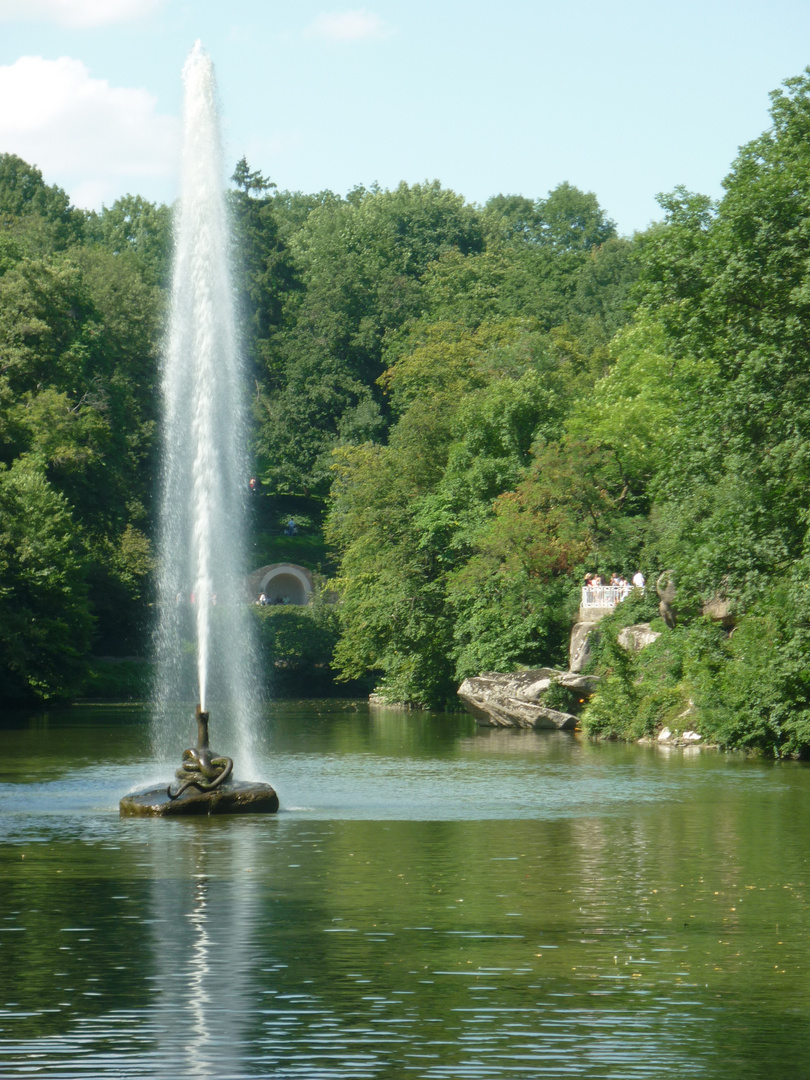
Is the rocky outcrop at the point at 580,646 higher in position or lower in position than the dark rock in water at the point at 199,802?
higher

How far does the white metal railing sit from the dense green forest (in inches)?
56.8

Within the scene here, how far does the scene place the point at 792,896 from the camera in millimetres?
16141

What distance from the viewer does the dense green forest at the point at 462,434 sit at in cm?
3331

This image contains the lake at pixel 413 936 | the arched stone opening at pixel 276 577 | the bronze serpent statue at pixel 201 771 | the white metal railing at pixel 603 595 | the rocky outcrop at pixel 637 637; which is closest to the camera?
the lake at pixel 413 936

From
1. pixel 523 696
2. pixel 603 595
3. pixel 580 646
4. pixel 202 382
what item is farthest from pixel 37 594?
pixel 202 382

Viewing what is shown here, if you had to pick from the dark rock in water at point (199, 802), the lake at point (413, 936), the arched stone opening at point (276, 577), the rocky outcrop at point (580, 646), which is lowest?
the lake at point (413, 936)

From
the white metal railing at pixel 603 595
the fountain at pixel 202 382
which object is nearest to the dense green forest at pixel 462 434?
the white metal railing at pixel 603 595

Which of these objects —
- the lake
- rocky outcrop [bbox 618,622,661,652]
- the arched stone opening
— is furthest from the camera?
the arched stone opening

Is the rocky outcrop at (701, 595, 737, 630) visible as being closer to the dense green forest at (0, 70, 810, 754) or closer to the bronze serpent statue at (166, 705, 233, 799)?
the dense green forest at (0, 70, 810, 754)

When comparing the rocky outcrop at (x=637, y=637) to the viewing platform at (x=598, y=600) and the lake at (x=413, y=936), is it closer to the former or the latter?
the viewing platform at (x=598, y=600)

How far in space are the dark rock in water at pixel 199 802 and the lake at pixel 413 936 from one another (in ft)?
1.60

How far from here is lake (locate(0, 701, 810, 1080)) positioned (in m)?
10.1

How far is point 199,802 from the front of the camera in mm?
23453

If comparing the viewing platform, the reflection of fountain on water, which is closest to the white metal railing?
the viewing platform
